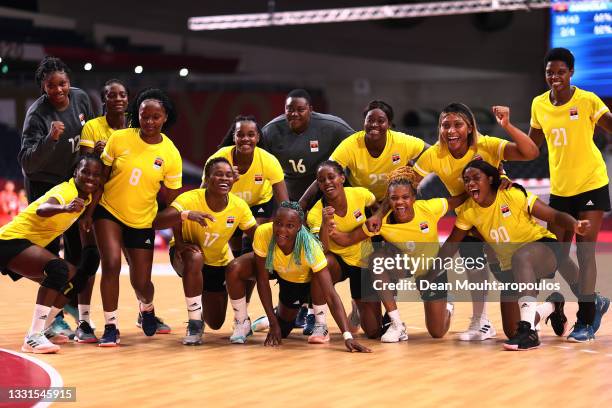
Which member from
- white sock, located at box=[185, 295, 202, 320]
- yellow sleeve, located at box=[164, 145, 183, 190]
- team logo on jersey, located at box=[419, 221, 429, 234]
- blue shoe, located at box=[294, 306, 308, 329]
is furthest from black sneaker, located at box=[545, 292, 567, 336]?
yellow sleeve, located at box=[164, 145, 183, 190]

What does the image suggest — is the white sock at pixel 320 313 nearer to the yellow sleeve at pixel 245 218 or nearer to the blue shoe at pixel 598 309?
the yellow sleeve at pixel 245 218

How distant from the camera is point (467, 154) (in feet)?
21.4

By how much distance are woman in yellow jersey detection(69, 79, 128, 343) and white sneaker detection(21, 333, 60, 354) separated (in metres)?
0.53

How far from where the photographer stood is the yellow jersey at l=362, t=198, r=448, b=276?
260 inches

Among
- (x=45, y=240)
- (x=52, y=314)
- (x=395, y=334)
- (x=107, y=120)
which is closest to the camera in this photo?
(x=45, y=240)

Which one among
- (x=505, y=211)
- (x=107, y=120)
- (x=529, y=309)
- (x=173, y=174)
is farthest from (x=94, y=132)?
(x=529, y=309)

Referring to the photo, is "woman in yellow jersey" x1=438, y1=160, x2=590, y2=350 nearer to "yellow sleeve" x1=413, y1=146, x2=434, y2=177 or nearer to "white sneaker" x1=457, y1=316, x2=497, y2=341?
"white sneaker" x1=457, y1=316, x2=497, y2=341

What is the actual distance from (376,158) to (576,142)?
1389mm

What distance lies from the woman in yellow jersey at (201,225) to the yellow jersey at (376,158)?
2.82 ft

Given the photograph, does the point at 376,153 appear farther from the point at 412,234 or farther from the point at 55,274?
the point at 55,274

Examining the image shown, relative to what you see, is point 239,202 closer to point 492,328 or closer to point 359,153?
point 359,153

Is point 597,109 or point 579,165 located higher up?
point 597,109

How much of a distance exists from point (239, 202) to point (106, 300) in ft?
3.61

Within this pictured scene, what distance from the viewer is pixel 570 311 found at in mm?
7961
